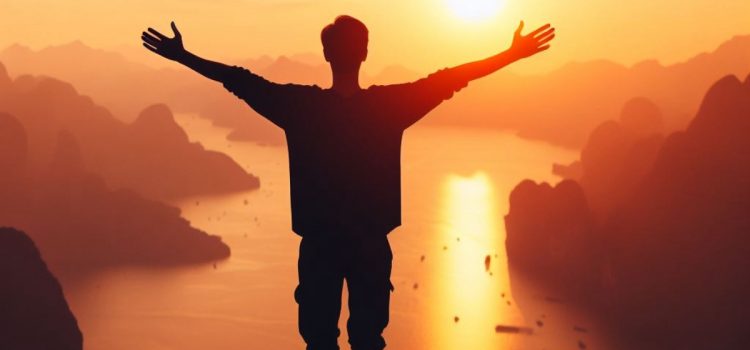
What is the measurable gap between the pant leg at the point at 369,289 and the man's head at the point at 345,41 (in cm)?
120

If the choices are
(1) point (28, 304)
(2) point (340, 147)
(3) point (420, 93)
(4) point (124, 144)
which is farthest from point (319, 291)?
(4) point (124, 144)

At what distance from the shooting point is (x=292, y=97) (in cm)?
521

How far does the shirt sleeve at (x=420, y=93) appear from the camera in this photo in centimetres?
525

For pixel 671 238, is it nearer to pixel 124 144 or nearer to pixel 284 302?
pixel 284 302

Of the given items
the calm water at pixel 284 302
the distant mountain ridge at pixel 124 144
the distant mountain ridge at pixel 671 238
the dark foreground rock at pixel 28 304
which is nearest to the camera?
the dark foreground rock at pixel 28 304

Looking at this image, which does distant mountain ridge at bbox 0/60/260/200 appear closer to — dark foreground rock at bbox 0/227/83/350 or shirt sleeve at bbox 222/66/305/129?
dark foreground rock at bbox 0/227/83/350

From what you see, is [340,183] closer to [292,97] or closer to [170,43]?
[292,97]

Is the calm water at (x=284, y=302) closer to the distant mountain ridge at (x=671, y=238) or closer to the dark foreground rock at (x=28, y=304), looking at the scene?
the distant mountain ridge at (x=671, y=238)

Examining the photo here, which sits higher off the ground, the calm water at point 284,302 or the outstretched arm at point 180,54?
the outstretched arm at point 180,54

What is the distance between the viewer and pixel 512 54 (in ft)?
17.4

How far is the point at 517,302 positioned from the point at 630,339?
2371cm

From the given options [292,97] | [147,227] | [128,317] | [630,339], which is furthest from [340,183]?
[147,227]

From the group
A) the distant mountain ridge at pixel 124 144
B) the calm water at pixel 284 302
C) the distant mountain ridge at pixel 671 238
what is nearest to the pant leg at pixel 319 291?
the distant mountain ridge at pixel 671 238

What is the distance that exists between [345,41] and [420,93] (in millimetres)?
605
